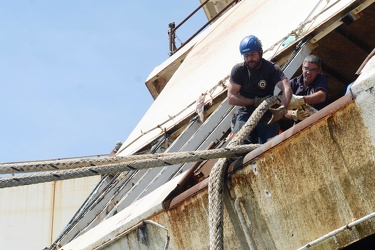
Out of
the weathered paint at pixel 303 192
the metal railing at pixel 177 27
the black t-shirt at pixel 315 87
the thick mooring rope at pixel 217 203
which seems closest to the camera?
the weathered paint at pixel 303 192

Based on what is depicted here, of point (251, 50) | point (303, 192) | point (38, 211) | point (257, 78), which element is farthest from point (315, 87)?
point (38, 211)

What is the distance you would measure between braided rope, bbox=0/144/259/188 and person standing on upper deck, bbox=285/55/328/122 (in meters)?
0.90

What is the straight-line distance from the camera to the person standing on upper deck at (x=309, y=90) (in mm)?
5461

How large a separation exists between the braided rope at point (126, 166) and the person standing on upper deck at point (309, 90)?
896 millimetres

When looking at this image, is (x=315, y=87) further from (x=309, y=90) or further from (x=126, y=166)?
(x=126, y=166)

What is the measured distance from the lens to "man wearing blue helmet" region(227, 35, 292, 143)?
5.67 m

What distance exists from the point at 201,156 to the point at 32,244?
9.41 meters

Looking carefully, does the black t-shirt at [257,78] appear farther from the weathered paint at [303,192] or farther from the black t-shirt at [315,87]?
the weathered paint at [303,192]

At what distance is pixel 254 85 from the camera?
5.78 metres

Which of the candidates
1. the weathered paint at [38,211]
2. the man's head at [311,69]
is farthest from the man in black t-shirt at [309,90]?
the weathered paint at [38,211]

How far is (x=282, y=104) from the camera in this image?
213 inches

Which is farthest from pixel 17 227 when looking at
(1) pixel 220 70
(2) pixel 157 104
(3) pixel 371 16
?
(3) pixel 371 16

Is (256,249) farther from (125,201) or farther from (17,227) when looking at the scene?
(17,227)

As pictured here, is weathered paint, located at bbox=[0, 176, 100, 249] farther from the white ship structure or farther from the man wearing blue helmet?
the man wearing blue helmet
